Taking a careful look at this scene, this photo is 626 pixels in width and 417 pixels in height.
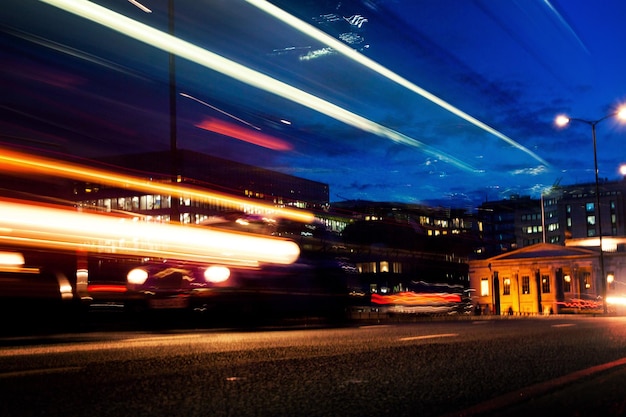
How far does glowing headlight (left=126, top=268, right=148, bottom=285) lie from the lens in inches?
715

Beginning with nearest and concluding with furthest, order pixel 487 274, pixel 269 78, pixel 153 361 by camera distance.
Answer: pixel 153 361, pixel 269 78, pixel 487 274

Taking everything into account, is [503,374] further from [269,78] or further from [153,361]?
[269,78]

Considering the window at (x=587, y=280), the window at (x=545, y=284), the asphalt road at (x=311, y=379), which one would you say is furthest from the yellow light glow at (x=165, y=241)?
the window at (x=545, y=284)

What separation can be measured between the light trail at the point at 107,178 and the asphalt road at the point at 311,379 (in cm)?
541

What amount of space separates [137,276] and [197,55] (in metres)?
7.58

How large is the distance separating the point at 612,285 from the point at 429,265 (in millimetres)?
41798

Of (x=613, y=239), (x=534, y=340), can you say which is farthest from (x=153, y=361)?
(x=613, y=239)

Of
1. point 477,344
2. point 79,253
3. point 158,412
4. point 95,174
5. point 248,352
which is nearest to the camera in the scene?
point 158,412

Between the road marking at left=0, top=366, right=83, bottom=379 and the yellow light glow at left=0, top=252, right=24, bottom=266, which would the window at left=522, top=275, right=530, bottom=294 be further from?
the road marking at left=0, top=366, right=83, bottom=379

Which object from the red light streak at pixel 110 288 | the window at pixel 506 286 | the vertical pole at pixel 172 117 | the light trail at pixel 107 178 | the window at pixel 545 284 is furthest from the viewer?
the window at pixel 506 286

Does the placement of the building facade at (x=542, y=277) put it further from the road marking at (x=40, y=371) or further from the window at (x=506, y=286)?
the road marking at (x=40, y=371)

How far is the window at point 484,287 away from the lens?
10756cm

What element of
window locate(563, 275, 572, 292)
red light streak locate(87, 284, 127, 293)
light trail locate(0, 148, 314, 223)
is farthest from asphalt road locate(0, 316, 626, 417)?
window locate(563, 275, 572, 292)

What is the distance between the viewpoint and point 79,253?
1526 centimetres
